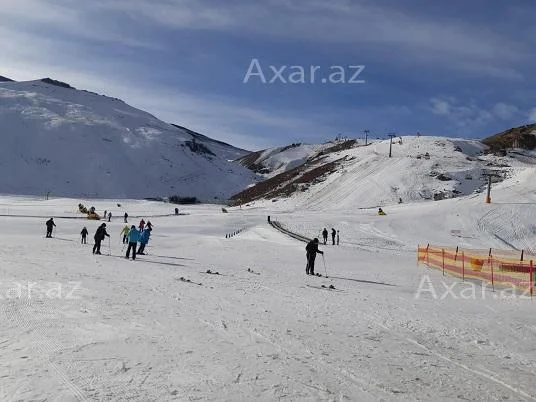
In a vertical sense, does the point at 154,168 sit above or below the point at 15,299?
above

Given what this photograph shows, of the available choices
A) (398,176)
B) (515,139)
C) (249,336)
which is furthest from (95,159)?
(249,336)

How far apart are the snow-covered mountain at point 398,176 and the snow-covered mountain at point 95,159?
4228 centimetres

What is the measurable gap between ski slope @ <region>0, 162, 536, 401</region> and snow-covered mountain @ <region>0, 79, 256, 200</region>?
124 meters

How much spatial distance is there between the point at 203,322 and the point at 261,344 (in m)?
1.93

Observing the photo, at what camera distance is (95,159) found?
155 m

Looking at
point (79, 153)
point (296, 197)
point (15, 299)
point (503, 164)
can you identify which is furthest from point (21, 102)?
point (15, 299)

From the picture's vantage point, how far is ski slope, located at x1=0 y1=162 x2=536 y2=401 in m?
7.00

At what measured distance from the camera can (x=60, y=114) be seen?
185750mm

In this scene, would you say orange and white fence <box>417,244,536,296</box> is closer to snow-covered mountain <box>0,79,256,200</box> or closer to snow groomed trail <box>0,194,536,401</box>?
snow groomed trail <box>0,194,536,401</box>

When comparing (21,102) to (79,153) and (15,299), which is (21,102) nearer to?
(79,153)

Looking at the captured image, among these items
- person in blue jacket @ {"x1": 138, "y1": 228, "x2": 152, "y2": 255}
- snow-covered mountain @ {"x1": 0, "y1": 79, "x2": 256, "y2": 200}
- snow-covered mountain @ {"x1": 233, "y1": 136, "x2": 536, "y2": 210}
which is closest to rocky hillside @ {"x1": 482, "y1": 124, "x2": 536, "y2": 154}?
snow-covered mountain @ {"x1": 233, "y1": 136, "x2": 536, "y2": 210}

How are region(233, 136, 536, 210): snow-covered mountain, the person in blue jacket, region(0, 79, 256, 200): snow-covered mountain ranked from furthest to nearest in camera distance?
region(0, 79, 256, 200): snow-covered mountain → region(233, 136, 536, 210): snow-covered mountain → the person in blue jacket

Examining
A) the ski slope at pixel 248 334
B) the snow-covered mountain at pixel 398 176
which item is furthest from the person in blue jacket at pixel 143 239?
the snow-covered mountain at pixel 398 176

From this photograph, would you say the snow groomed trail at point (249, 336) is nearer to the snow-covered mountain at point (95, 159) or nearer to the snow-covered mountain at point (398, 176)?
the snow-covered mountain at point (398, 176)
